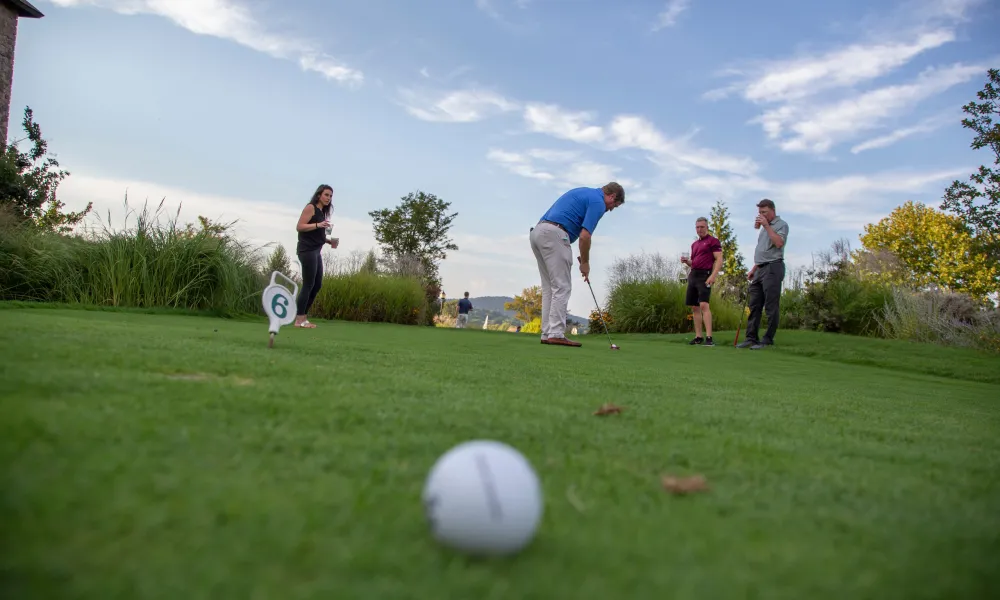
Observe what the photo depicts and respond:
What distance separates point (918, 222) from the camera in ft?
121

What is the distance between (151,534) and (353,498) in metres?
0.39

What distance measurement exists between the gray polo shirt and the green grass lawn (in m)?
6.99

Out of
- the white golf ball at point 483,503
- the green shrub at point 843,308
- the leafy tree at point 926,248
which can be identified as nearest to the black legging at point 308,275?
the white golf ball at point 483,503

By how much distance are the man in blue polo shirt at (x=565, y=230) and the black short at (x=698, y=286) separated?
3.08 metres

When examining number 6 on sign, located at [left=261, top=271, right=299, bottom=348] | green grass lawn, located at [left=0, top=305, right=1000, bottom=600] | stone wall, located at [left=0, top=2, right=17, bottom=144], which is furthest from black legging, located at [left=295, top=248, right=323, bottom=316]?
stone wall, located at [left=0, top=2, right=17, bottom=144]

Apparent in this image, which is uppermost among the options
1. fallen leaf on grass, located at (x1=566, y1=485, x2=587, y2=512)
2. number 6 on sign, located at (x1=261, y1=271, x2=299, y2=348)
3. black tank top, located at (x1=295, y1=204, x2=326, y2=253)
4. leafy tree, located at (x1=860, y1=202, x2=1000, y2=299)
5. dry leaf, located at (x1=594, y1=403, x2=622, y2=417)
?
leafy tree, located at (x1=860, y1=202, x2=1000, y2=299)

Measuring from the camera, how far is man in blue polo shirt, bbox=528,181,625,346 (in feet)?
26.9

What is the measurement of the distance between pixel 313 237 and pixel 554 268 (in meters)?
3.52

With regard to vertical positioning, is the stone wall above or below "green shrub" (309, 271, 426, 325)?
above

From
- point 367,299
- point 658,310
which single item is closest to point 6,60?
point 367,299

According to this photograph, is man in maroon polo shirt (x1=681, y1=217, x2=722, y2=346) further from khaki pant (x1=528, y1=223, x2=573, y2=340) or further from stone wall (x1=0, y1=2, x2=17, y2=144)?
stone wall (x1=0, y1=2, x2=17, y2=144)

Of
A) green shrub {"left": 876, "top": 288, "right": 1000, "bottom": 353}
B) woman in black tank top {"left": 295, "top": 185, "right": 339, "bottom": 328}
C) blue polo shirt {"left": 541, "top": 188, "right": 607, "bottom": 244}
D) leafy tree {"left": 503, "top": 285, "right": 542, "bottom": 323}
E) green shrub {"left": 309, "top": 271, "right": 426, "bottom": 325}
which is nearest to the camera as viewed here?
blue polo shirt {"left": 541, "top": 188, "right": 607, "bottom": 244}

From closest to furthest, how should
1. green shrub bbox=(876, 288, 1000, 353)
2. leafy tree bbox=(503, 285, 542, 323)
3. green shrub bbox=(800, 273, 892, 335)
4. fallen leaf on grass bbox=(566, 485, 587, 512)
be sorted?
fallen leaf on grass bbox=(566, 485, 587, 512)
green shrub bbox=(876, 288, 1000, 353)
green shrub bbox=(800, 273, 892, 335)
leafy tree bbox=(503, 285, 542, 323)

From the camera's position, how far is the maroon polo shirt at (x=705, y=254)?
35.2ft
